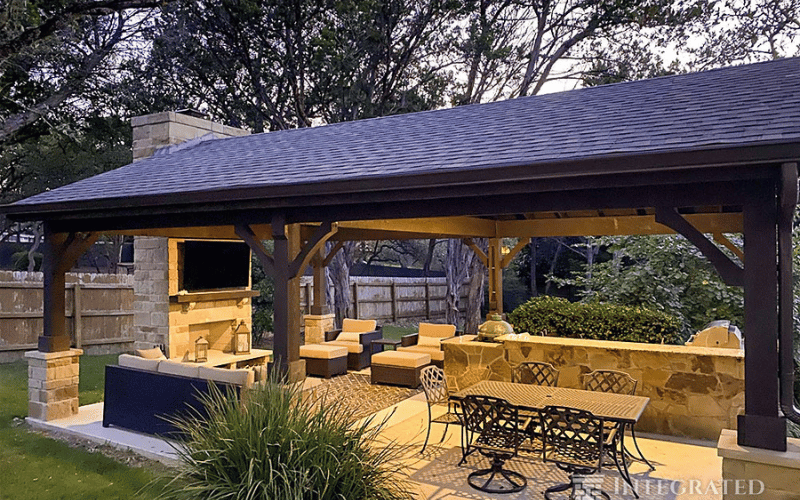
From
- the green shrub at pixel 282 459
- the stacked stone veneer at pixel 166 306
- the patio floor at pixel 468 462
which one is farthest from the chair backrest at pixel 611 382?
the stacked stone veneer at pixel 166 306

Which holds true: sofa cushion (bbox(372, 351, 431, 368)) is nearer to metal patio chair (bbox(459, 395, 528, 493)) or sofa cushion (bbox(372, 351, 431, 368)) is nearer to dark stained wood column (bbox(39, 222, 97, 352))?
metal patio chair (bbox(459, 395, 528, 493))

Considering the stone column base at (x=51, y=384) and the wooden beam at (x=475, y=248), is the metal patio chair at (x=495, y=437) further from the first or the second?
the wooden beam at (x=475, y=248)

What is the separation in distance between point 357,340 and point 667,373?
547 centimetres

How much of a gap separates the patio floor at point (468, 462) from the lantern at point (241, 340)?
294cm

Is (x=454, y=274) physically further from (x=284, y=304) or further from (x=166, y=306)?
(x=284, y=304)

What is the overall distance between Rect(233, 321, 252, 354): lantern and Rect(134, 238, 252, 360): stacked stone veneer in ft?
1.21

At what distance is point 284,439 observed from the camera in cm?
362

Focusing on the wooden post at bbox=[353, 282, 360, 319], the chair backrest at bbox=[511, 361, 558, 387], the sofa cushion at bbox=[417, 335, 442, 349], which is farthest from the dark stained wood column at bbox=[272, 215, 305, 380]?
the wooden post at bbox=[353, 282, 360, 319]

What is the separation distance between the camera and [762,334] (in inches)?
145

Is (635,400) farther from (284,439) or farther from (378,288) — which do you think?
(378,288)

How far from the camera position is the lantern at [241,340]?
10125 mm

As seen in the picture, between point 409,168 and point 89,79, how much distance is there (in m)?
12.6

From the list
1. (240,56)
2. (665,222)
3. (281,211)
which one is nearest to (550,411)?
(665,222)

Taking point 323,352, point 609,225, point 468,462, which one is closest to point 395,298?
point 323,352
